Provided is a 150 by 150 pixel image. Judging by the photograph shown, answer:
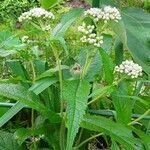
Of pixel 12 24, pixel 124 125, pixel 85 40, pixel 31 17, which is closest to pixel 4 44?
pixel 31 17

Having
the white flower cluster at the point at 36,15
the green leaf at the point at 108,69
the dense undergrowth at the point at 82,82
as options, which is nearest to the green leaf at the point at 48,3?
the dense undergrowth at the point at 82,82

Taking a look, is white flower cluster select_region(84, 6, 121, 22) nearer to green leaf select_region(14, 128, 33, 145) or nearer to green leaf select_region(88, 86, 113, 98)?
green leaf select_region(88, 86, 113, 98)

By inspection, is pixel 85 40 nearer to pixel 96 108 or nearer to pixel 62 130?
pixel 62 130

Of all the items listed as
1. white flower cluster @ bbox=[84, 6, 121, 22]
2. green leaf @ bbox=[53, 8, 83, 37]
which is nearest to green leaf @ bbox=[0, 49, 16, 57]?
green leaf @ bbox=[53, 8, 83, 37]

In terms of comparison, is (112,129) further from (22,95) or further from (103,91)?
(22,95)

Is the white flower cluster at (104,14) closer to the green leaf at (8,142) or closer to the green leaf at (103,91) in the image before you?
the green leaf at (103,91)
